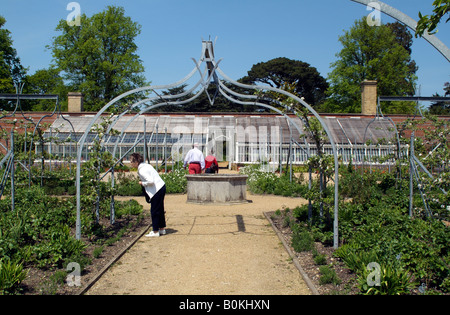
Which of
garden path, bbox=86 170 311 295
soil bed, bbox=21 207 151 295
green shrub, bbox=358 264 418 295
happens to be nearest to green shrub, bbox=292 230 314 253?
garden path, bbox=86 170 311 295

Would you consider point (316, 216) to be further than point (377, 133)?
No

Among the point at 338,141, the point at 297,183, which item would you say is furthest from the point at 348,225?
the point at 338,141

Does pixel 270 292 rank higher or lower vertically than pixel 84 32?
lower

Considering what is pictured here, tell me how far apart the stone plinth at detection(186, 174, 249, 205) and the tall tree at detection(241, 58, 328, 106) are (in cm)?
3544

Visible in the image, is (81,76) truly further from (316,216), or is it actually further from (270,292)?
(270,292)

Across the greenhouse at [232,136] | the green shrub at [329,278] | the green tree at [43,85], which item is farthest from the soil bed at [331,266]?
the green tree at [43,85]

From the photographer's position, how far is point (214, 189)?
12602 millimetres

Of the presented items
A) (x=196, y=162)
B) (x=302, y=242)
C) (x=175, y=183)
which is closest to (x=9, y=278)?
(x=302, y=242)

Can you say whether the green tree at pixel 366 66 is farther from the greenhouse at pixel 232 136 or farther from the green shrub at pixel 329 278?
the green shrub at pixel 329 278

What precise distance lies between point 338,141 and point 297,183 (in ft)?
33.3

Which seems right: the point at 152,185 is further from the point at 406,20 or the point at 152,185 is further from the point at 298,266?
the point at 406,20

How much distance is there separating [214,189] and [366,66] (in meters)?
25.8

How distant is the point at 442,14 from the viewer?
4434mm

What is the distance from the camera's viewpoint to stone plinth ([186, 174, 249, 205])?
41.3 ft
